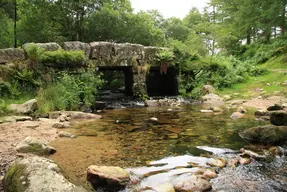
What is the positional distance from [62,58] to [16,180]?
352 inches

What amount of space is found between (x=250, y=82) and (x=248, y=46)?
34.0 feet

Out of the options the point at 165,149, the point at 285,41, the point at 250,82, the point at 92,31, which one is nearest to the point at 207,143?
the point at 165,149

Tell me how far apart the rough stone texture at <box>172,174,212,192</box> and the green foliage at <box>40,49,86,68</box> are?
9.08 m

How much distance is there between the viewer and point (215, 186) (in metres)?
3.01

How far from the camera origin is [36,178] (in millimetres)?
2543

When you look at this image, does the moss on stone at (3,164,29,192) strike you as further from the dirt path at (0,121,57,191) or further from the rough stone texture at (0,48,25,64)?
the rough stone texture at (0,48,25,64)

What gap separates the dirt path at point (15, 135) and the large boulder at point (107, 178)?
1.13 metres

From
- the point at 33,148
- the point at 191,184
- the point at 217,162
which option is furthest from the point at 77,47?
the point at 191,184

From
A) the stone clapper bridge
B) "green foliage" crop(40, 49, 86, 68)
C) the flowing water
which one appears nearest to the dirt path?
the flowing water

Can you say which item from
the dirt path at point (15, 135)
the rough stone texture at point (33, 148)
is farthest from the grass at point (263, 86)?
the rough stone texture at point (33, 148)

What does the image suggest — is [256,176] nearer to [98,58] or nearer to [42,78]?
[42,78]

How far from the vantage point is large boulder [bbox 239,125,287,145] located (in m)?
4.63

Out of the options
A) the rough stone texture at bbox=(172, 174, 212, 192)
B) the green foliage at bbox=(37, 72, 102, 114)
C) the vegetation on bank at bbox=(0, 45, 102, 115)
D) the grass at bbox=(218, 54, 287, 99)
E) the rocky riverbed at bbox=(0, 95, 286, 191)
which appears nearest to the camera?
the rough stone texture at bbox=(172, 174, 212, 192)

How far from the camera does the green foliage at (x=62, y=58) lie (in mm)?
10555
